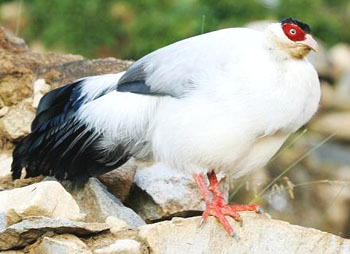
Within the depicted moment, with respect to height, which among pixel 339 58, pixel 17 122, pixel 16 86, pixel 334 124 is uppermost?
pixel 16 86

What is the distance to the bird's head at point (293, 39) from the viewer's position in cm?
446

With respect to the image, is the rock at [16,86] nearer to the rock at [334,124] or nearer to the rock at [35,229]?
the rock at [35,229]

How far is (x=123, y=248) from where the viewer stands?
4.14 m

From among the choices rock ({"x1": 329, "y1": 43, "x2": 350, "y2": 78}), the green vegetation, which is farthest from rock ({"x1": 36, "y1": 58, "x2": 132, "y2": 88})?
rock ({"x1": 329, "y1": 43, "x2": 350, "y2": 78})

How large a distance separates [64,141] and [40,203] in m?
0.66

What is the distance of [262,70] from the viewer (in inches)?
173

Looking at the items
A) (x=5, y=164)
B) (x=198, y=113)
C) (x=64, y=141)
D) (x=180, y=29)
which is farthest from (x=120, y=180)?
(x=180, y=29)

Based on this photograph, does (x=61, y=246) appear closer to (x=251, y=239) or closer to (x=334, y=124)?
(x=251, y=239)

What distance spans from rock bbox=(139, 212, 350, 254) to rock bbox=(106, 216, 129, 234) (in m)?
0.10

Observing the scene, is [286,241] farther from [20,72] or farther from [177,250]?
[20,72]

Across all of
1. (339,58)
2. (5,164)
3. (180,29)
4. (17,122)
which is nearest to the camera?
(5,164)

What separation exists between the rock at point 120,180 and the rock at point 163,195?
40 mm

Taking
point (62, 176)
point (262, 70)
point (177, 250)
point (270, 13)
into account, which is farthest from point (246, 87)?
point (270, 13)

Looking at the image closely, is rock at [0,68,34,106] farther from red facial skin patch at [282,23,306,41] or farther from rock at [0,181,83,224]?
red facial skin patch at [282,23,306,41]
